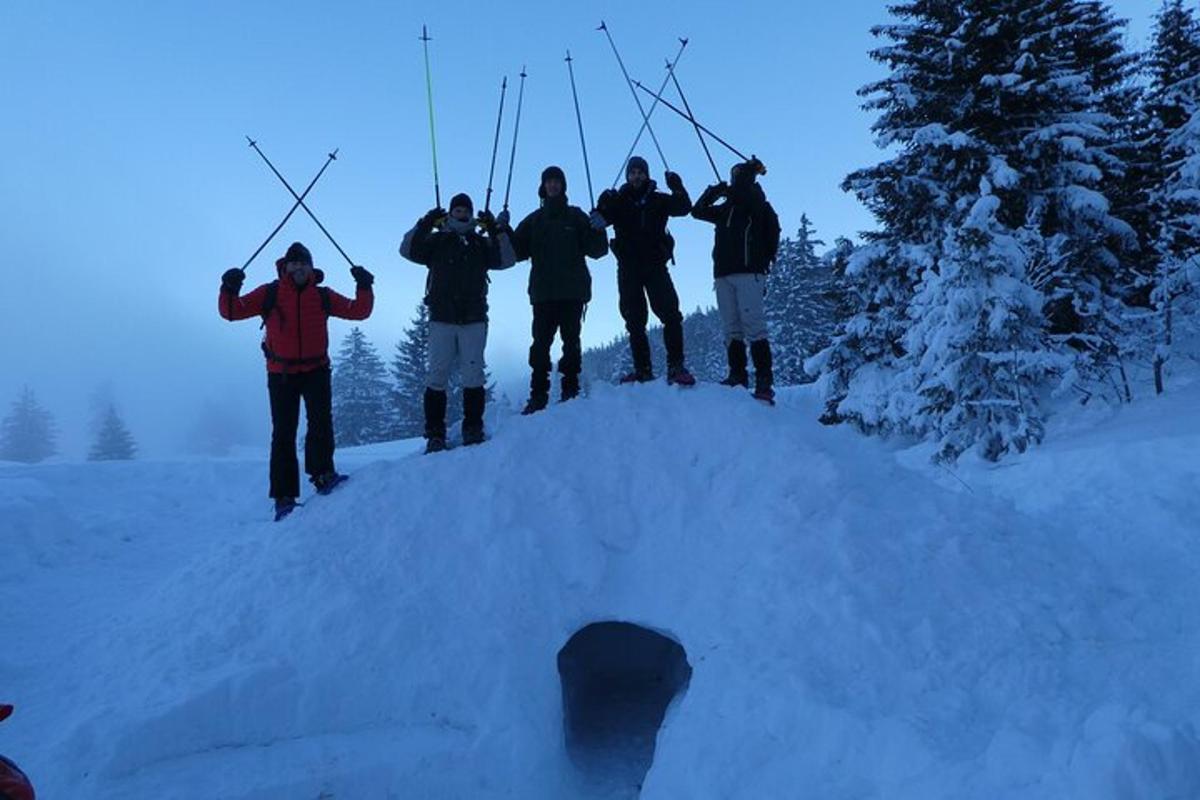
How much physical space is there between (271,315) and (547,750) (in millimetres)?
4710

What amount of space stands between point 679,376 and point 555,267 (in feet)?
5.40

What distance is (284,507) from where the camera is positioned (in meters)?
6.85

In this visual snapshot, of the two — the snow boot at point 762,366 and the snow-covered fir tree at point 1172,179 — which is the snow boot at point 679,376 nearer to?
the snow boot at point 762,366

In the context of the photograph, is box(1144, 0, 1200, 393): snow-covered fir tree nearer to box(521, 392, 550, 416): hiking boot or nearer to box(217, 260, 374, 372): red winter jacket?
box(521, 392, 550, 416): hiking boot

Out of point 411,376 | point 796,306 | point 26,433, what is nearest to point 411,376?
point 411,376

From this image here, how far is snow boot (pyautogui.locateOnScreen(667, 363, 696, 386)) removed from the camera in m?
6.89

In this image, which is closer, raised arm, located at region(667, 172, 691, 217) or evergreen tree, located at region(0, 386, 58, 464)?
raised arm, located at region(667, 172, 691, 217)

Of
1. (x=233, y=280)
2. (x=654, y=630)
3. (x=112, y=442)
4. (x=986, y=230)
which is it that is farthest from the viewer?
(x=112, y=442)

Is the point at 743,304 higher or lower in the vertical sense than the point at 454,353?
higher

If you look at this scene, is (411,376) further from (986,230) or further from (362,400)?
(986,230)

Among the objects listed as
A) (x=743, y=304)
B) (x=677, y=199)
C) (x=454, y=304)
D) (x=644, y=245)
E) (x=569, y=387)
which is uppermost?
(x=677, y=199)

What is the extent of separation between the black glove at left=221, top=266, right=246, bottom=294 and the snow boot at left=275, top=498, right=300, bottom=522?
2.08 m

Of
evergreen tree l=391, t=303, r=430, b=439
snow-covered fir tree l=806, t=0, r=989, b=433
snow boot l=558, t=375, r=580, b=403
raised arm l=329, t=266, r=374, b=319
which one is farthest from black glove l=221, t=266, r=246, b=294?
evergreen tree l=391, t=303, r=430, b=439

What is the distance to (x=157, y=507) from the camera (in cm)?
1065
